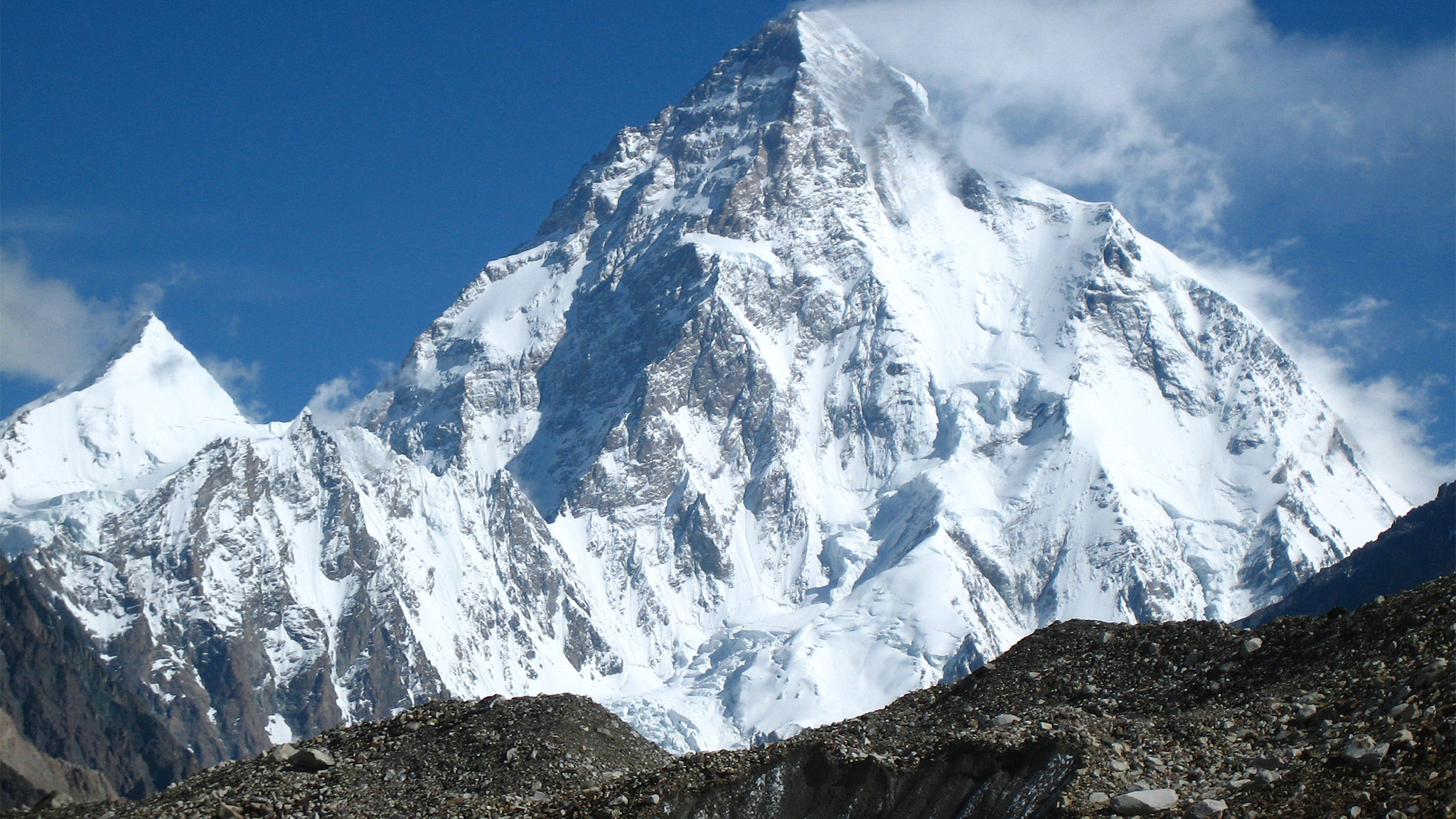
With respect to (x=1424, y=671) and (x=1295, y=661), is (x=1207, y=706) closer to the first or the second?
(x=1295, y=661)

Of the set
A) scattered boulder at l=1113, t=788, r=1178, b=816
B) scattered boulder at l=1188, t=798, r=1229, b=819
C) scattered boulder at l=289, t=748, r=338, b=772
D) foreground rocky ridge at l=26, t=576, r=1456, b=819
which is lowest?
scattered boulder at l=1188, t=798, r=1229, b=819

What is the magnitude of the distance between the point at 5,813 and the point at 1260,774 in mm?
27262

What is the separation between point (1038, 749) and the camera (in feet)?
96.4

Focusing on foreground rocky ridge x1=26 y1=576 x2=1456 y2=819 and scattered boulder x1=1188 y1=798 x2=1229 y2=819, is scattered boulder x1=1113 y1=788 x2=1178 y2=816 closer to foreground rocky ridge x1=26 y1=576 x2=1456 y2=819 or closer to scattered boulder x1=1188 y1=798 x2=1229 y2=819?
foreground rocky ridge x1=26 y1=576 x2=1456 y2=819

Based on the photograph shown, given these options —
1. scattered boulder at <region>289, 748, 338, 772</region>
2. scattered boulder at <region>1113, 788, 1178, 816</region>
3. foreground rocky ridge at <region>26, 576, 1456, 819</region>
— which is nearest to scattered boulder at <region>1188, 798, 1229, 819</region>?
foreground rocky ridge at <region>26, 576, 1456, 819</region>

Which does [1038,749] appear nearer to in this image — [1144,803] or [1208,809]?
[1144,803]

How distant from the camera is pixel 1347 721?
89.7ft

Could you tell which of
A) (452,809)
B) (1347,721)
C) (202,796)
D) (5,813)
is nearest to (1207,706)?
(1347,721)

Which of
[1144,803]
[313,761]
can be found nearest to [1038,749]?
[1144,803]

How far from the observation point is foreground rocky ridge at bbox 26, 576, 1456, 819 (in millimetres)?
25312

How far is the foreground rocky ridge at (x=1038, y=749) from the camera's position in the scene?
25.3 meters

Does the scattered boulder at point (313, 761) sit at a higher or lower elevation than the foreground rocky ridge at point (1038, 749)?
higher

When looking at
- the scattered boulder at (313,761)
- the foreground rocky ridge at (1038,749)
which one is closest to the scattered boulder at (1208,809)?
the foreground rocky ridge at (1038,749)

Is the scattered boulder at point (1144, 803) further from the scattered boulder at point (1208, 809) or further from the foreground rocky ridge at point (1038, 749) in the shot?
the scattered boulder at point (1208, 809)
